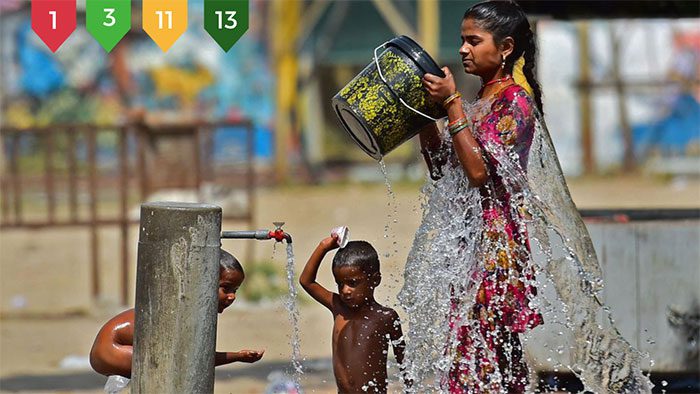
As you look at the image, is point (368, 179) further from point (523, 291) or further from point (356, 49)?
point (523, 291)

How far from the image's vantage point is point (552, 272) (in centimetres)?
437

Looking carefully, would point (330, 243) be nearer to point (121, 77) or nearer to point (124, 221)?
point (124, 221)

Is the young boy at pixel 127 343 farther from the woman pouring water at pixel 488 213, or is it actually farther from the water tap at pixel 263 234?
the woman pouring water at pixel 488 213

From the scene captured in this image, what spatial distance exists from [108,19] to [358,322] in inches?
64.2

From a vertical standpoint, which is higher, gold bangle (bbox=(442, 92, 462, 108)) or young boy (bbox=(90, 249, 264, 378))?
gold bangle (bbox=(442, 92, 462, 108))

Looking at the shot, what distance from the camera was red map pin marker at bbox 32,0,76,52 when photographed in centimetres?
527

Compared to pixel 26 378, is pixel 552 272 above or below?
above

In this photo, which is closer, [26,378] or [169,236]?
[169,236]

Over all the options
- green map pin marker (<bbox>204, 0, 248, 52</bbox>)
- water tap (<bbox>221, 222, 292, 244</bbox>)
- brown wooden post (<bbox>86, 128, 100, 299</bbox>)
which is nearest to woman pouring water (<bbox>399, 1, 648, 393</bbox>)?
water tap (<bbox>221, 222, 292, 244</bbox>)

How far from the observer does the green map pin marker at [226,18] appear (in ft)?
17.0

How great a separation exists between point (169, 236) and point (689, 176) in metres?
16.6

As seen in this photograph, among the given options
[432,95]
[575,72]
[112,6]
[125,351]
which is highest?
[575,72]

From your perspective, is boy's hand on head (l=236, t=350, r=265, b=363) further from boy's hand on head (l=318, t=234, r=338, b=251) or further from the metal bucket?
the metal bucket

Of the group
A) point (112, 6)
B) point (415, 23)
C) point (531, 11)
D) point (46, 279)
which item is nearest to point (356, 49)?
point (415, 23)
